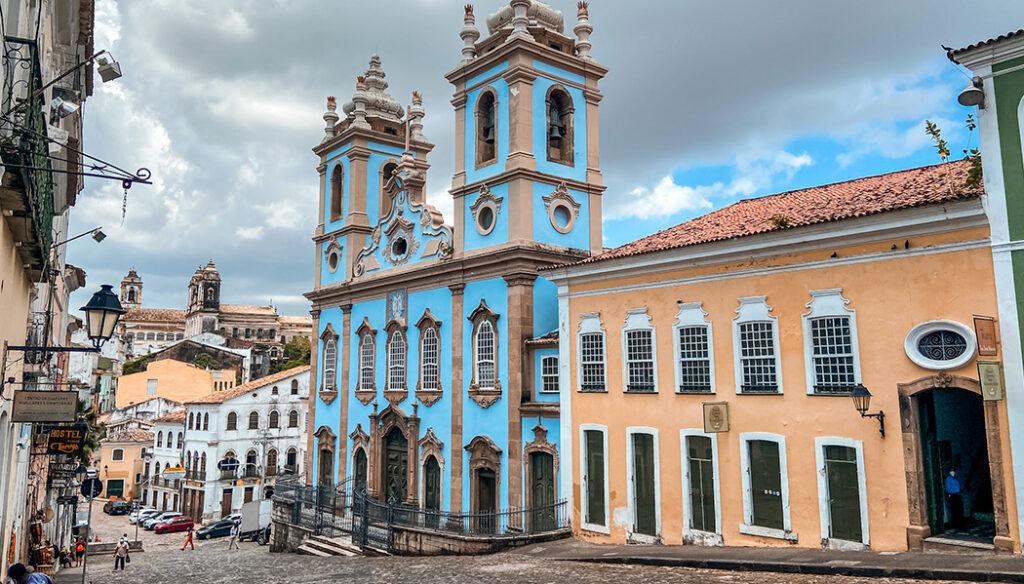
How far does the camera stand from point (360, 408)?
87.7 feet

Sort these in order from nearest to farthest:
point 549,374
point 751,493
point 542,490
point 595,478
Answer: point 751,493 < point 595,478 < point 542,490 < point 549,374

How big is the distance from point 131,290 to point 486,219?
105 metres

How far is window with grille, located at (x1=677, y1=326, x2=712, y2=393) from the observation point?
15328mm

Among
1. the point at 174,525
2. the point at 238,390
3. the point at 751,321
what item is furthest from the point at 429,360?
the point at 238,390

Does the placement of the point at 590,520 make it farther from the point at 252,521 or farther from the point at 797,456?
the point at 252,521

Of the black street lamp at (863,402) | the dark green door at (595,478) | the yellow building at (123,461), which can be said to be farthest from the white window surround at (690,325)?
the yellow building at (123,461)

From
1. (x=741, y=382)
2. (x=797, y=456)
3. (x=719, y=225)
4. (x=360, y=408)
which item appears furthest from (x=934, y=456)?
(x=360, y=408)

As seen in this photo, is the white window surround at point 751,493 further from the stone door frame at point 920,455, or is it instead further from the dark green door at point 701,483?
the stone door frame at point 920,455

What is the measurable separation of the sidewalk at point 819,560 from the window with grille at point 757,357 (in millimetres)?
2887

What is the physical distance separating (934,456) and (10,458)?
1420 cm

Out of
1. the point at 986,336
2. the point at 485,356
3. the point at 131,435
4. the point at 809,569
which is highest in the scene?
the point at 485,356

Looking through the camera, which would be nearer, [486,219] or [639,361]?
[639,361]

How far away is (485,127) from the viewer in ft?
76.2

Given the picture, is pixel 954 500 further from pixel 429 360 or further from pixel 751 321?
pixel 429 360
